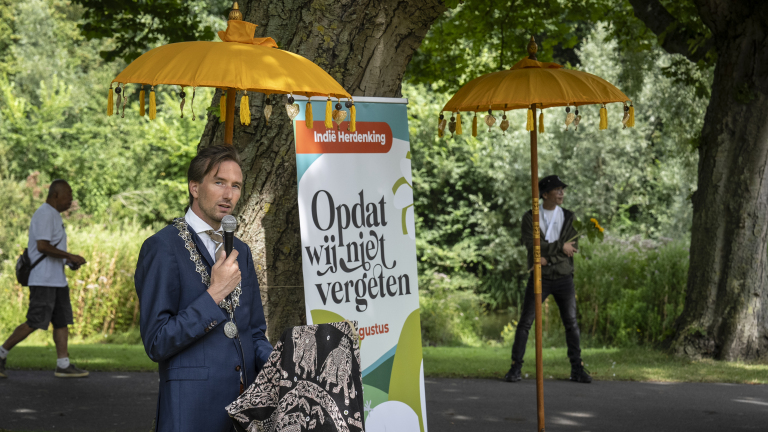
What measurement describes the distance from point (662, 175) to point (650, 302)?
35.0 ft

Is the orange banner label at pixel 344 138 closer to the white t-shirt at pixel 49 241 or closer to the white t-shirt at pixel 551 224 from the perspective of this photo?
the white t-shirt at pixel 551 224

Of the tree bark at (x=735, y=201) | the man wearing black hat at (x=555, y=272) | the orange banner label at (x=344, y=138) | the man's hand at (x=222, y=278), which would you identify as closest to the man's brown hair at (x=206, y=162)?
the man's hand at (x=222, y=278)

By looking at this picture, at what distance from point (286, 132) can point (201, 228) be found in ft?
6.22

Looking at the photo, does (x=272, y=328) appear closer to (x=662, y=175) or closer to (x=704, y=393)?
(x=704, y=393)

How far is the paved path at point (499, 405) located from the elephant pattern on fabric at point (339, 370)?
307 cm

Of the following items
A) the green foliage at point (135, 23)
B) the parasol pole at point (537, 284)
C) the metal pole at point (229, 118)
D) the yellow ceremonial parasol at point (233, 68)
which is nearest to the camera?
the yellow ceremonial parasol at point (233, 68)

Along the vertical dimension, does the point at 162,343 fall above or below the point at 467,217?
below

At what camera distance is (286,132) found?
4.48 metres

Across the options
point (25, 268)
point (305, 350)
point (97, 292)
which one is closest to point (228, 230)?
point (305, 350)

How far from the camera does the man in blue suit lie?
8.13 feet

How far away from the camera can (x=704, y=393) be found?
21.8 ft

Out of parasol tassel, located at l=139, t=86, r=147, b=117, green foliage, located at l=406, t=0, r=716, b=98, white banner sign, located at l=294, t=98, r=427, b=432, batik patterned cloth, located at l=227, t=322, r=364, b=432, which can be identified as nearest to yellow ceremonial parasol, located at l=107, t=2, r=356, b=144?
parasol tassel, located at l=139, t=86, r=147, b=117

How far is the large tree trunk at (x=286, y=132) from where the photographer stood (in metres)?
4.48

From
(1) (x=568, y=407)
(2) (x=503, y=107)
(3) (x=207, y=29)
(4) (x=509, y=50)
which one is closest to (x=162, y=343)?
(2) (x=503, y=107)
